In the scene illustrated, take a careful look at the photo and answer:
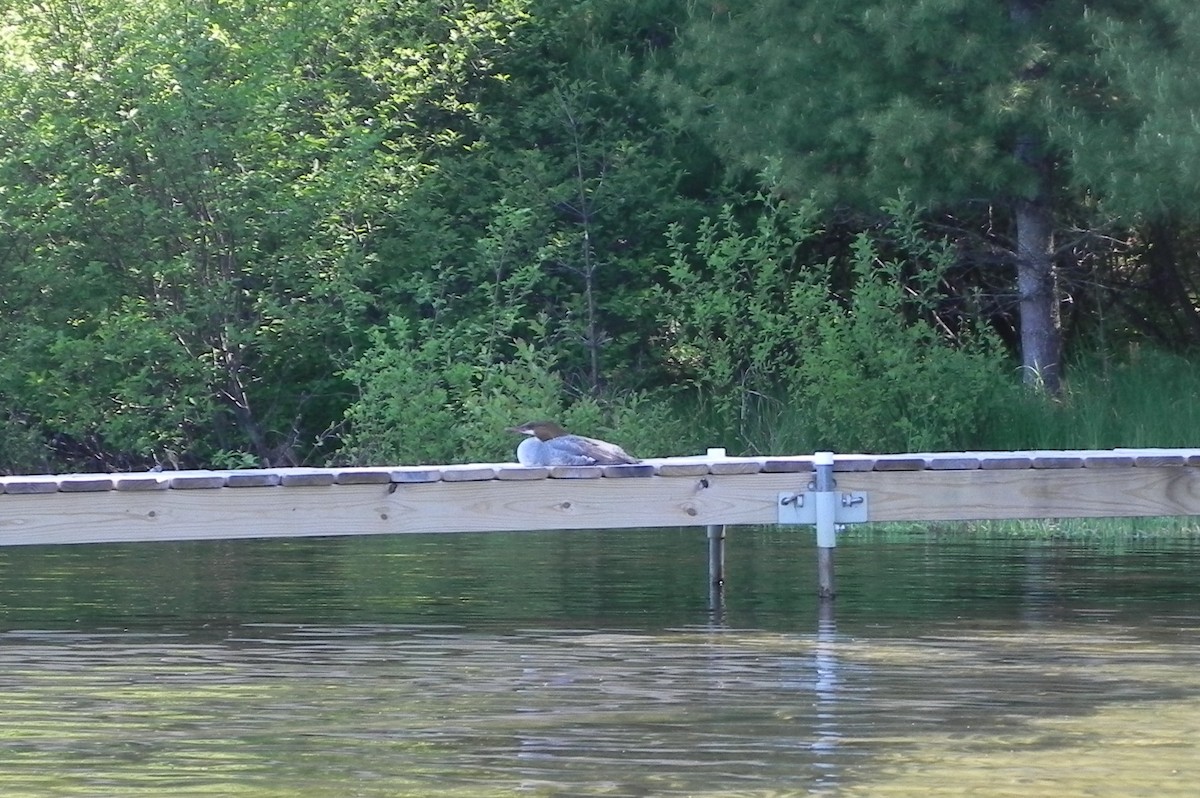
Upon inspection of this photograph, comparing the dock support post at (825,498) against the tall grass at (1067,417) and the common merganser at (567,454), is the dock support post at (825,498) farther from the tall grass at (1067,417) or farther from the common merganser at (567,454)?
the tall grass at (1067,417)

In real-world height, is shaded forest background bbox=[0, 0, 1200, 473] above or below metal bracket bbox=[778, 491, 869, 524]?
above

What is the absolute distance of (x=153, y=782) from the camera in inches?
225

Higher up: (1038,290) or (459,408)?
(1038,290)

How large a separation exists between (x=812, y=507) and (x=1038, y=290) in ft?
25.1

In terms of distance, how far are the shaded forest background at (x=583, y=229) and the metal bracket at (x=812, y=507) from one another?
17.9ft

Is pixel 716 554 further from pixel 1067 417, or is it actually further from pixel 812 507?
pixel 1067 417

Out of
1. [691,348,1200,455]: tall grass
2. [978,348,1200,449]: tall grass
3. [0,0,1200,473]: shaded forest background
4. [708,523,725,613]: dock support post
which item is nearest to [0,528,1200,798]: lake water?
[708,523,725,613]: dock support post

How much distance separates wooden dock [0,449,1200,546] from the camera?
28.8 feet

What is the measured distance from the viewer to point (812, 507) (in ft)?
30.2

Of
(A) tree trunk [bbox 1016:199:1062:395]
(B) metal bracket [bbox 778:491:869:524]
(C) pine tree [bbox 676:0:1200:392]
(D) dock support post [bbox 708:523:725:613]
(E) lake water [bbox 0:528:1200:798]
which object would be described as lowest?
(E) lake water [bbox 0:528:1200:798]

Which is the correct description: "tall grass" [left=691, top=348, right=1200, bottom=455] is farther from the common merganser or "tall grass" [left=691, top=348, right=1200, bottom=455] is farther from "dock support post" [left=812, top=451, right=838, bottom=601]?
the common merganser

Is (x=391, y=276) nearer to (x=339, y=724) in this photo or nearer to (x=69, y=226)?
(x=69, y=226)

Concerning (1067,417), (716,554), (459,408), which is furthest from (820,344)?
(716,554)

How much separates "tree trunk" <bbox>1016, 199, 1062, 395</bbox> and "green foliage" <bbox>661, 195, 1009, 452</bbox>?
1.35 ft
